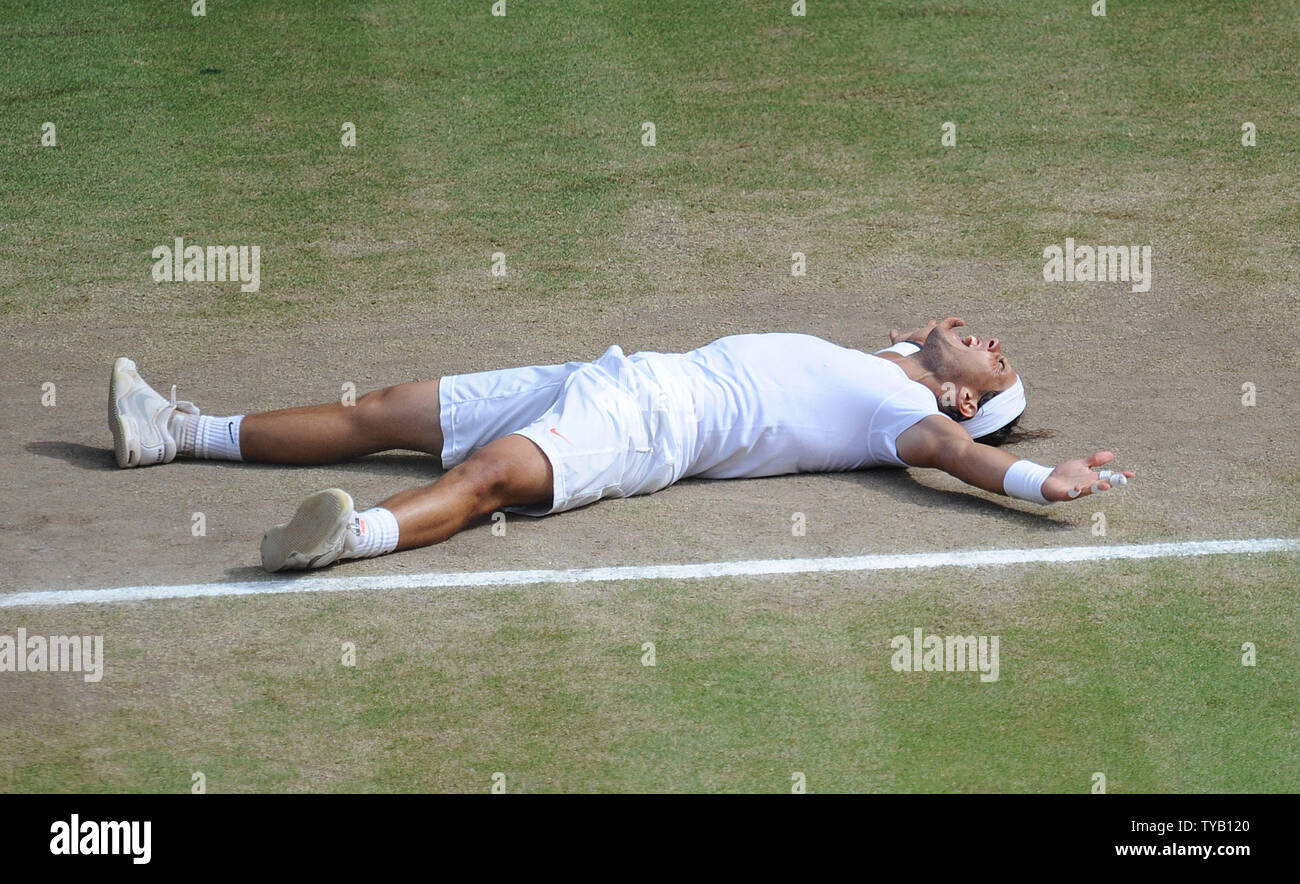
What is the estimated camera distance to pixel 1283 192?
10.2m

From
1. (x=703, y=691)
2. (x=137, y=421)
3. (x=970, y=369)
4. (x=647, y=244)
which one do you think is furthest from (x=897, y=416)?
(x=647, y=244)

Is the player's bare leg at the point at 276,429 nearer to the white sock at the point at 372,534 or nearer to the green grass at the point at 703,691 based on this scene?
the white sock at the point at 372,534

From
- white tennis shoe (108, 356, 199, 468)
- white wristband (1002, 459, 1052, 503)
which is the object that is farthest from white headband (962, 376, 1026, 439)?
white tennis shoe (108, 356, 199, 468)

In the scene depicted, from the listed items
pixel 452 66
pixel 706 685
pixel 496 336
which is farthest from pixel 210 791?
pixel 452 66

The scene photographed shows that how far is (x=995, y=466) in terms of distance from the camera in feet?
20.4

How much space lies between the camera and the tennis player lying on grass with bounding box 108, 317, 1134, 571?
20.2ft

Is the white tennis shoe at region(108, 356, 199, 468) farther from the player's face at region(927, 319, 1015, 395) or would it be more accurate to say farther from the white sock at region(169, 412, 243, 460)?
the player's face at region(927, 319, 1015, 395)

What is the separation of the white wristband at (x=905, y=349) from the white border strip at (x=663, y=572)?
1.25 metres

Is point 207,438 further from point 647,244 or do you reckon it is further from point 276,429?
point 647,244

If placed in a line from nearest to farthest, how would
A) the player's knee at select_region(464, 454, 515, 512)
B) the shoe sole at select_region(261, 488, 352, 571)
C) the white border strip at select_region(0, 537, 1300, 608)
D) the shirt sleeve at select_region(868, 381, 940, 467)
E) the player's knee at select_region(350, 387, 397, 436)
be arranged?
the shoe sole at select_region(261, 488, 352, 571), the white border strip at select_region(0, 537, 1300, 608), the player's knee at select_region(464, 454, 515, 512), the shirt sleeve at select_region(868, 381, 940, 467), the player's knee at select_region(350, 387, 397, 436)

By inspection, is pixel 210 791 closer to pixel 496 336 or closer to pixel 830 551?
pixel 830 551

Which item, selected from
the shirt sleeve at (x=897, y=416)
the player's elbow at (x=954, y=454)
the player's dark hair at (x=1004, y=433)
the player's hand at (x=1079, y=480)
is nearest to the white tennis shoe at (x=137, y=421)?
the shirt sleeve at (x=897, y=416)

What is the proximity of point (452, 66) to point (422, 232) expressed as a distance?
2639 millimetres

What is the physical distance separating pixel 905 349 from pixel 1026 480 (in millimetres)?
1115
